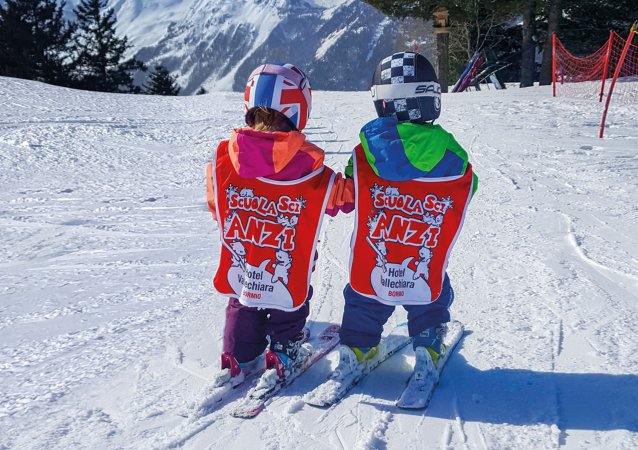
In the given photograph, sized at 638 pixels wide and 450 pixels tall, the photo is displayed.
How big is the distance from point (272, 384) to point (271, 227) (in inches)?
30.3

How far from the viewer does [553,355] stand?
316 centimetres

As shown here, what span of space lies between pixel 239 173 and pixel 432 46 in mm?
30903

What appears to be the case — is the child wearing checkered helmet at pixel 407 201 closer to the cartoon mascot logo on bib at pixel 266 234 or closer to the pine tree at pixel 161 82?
the cartoon mascot logo on bib at pixel 266 234

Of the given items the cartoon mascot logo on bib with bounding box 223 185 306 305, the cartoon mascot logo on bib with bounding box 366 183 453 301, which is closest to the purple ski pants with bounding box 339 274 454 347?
the cartoon mascot logo on bib with bounding box 366 183 453 301

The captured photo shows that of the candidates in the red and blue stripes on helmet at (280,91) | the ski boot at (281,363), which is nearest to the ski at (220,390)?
the ski boot at (281,363)

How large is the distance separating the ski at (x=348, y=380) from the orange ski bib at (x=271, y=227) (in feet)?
1.37

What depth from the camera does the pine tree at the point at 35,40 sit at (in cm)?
3117

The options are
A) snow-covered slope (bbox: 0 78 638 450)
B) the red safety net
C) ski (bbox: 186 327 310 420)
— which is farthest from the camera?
the red safety net

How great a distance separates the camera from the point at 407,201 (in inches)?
111

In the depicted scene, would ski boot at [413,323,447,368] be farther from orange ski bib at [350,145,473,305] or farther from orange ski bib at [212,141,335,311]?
orange ski bib at [212,141,335,311]

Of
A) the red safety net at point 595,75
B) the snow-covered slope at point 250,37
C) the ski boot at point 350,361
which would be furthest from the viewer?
the snow-covered slope at point 250,37

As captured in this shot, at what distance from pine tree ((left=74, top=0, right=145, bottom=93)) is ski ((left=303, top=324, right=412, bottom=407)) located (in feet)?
113

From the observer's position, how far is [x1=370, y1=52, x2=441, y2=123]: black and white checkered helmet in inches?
111

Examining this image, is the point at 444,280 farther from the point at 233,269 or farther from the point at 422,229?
the point at 233,269
